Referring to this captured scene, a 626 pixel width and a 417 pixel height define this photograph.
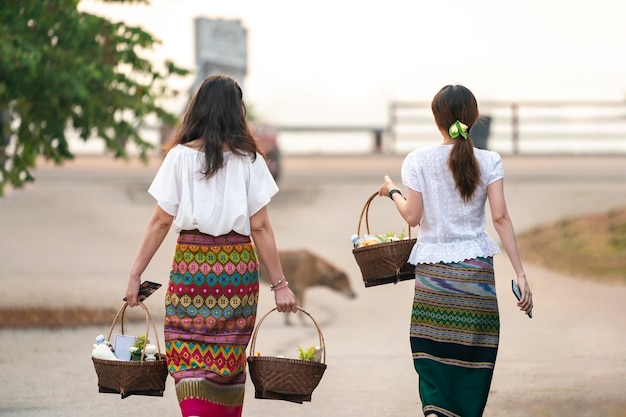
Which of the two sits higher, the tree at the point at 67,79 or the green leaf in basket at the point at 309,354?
the tree at the point at 67,79

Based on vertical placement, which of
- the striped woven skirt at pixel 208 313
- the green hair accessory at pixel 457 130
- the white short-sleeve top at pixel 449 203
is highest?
the green hair accessory at pixel 457 130

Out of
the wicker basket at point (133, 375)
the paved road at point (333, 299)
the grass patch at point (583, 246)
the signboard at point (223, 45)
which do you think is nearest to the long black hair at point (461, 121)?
the wicker basket at point (133, 375)

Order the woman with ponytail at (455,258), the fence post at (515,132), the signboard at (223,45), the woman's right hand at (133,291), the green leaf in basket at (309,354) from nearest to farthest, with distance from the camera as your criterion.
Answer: the woman's right hand at (133,291)
the woman with ponytail at (455,258)
the green leaf in basket at (309,354)
the signboard at (223,45)
the fence post at (515,132)

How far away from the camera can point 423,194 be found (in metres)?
6.14

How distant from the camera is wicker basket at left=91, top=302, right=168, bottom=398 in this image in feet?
20.1

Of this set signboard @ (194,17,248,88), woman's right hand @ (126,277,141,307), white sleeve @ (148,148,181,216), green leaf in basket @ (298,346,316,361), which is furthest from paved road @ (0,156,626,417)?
white sleeve @ (148,148,181,216)

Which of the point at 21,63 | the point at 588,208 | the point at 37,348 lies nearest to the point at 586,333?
the point at 37,348

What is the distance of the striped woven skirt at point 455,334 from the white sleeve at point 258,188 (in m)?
0.85

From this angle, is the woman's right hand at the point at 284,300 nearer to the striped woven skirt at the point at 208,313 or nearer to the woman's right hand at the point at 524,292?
the striped woven skirt at the point at 208,313

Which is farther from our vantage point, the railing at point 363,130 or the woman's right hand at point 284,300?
the railing at point 363,130

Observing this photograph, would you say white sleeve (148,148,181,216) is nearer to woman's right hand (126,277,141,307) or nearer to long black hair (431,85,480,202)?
woman's right hand (126,277,141,307)

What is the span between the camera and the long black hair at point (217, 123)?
581 cm

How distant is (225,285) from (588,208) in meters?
16.7

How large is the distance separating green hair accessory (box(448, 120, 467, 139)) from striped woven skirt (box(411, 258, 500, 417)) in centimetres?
58
